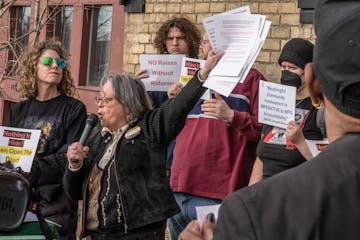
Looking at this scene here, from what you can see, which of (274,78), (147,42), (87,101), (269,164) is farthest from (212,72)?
(87,101)

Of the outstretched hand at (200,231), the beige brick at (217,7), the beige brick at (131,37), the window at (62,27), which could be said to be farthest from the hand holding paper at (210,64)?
the window at (62,27)

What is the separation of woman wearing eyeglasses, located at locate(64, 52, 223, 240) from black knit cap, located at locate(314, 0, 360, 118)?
7.06ft

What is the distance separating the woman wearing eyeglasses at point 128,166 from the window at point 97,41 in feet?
16.4

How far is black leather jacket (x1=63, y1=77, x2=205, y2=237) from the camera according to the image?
348 centimetres

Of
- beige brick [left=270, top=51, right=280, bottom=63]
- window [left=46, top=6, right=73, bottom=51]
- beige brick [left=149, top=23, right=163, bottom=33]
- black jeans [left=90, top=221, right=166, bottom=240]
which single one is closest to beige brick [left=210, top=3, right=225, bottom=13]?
beige brick [left=149, top=23, right=163, bottom=33]

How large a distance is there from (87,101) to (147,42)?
223 cm

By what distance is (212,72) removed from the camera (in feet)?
11.9

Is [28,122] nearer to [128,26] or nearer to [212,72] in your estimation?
[212,72]

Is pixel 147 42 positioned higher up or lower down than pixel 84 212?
higher up

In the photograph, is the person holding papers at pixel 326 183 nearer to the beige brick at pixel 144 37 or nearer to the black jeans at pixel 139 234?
the black jeans at pixel 139 234

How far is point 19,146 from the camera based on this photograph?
3.95 m

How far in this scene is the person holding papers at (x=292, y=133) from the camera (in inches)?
146

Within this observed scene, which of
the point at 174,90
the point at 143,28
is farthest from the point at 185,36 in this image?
the point at 143,28

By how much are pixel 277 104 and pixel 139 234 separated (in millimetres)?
1079
